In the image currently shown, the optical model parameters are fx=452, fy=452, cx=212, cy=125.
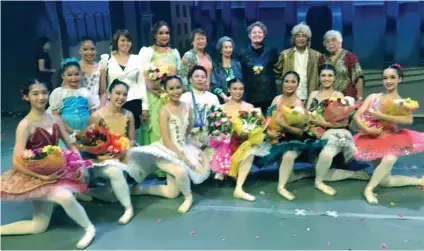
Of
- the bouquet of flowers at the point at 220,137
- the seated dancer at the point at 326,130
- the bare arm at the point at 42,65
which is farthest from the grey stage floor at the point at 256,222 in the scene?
the bare arm at the point at 42,65

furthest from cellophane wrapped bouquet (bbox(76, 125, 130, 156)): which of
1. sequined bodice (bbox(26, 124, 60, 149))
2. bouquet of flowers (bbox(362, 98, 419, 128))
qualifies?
bouquet of flowers (bbox(362, 98, 419, 128))

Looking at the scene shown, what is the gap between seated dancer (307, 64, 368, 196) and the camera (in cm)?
387

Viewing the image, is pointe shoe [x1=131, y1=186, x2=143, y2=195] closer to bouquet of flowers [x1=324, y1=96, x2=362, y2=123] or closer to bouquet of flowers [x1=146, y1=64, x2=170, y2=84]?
bouquet of flowers [x1=146, y1=64, x2=170, y2=84]

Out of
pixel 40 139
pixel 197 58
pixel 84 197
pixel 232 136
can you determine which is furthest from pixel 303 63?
pixel 40 139

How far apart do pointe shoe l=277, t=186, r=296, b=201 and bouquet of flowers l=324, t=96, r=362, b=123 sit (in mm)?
742

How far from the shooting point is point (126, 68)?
419 centimetres

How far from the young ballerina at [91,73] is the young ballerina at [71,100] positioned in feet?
0.59

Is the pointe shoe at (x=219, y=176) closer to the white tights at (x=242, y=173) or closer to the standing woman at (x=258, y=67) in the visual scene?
the white tights at (x=242, y=173)

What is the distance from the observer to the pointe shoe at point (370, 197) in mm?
3643

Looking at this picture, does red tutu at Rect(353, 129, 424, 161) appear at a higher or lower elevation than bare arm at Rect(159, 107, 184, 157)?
lower

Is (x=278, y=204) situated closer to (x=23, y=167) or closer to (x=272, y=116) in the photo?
(x=272, y=116)

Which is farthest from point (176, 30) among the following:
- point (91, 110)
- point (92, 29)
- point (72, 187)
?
point (72, 187)

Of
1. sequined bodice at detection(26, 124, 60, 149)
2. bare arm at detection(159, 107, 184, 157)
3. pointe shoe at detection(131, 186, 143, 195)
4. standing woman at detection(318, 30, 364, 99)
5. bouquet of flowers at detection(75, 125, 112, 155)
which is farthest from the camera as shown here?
standing woman at detection(318, 30, 364, 99)

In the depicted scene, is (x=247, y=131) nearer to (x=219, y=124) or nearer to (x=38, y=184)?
(x=219, y=124)
